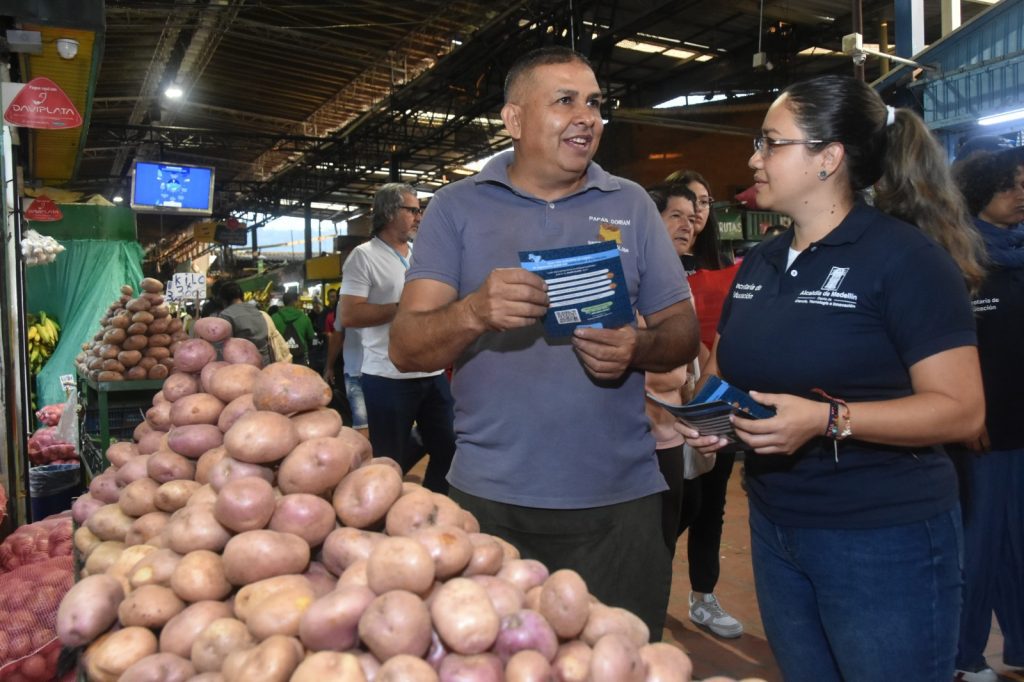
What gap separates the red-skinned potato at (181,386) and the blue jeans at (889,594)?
167cm

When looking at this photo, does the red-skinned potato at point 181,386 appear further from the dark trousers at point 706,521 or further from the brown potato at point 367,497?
the dark trousers at point 706,521

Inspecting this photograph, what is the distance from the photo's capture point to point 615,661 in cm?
105

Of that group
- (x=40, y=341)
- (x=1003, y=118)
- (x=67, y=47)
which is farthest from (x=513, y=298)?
(x=40, y=341)

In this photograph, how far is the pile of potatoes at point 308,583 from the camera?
109cm

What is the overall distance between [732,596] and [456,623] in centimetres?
362

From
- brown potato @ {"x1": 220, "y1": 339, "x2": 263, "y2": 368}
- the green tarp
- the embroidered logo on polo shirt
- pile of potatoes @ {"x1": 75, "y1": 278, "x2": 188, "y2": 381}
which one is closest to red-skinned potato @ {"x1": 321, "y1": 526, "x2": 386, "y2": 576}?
brown potato @ {"x1": 220, "y1": 339, "x2": 263, "y2": 368}

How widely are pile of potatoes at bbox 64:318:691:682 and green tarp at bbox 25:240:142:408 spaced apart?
9381 millimetres

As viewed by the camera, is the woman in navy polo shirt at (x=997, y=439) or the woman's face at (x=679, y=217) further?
the woman's face at (x=679, y=217)

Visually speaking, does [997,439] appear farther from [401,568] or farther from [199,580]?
[199,580]

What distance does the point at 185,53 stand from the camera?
11.4m

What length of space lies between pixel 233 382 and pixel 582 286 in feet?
3.03

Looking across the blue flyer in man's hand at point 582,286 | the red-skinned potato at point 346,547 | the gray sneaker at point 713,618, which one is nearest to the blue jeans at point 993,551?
the gray sneaker at point 713,618

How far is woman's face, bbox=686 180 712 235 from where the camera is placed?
3.81 m

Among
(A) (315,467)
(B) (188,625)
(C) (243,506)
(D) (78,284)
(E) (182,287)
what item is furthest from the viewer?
(D) (78,284)
